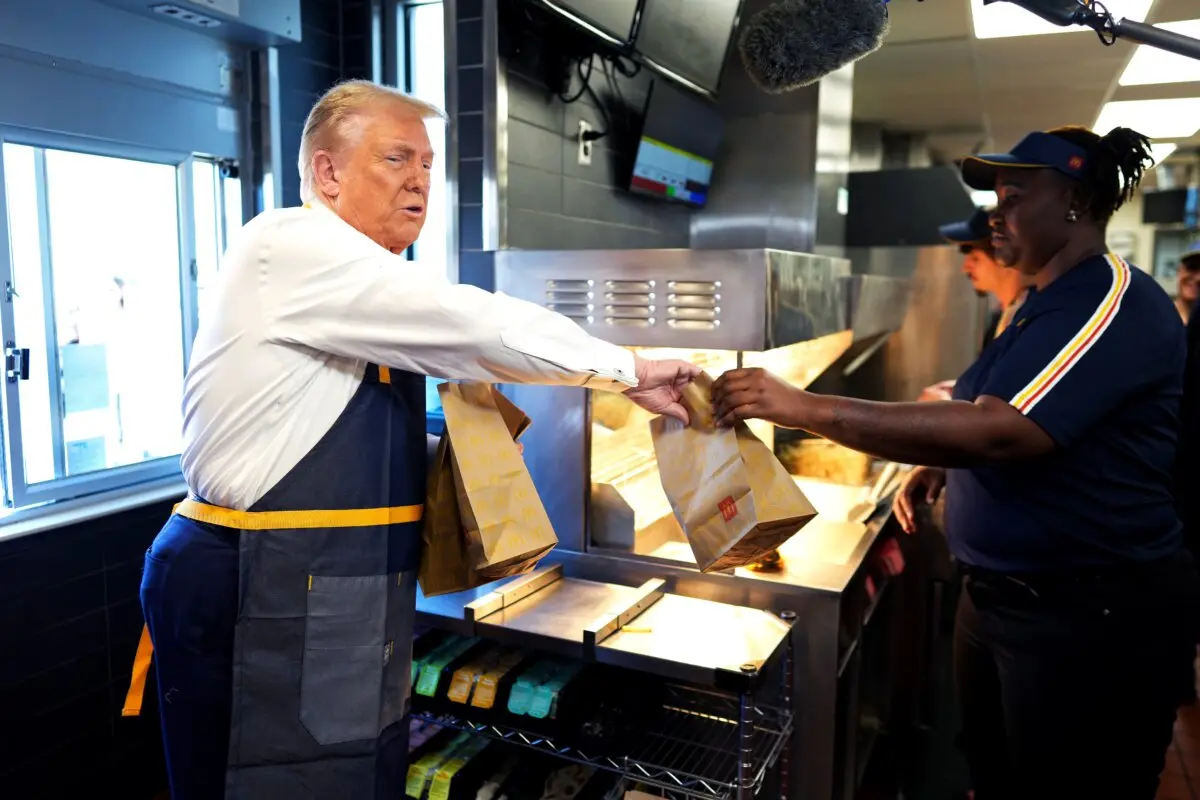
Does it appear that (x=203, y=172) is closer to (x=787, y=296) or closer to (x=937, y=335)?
(x=787, y=296)

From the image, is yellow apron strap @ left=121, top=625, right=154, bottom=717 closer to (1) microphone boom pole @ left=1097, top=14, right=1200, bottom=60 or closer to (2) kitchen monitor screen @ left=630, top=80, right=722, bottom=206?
(1) microphone boom pole @ left=1097, top=14, right=1200, bottom=60

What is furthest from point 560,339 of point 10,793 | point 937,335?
point 937,335

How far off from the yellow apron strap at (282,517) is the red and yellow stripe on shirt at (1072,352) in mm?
1202

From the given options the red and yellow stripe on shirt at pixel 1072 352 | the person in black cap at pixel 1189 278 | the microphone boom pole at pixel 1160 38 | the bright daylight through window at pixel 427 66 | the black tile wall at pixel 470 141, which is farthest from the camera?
the person in black cap at pixel 1189 278

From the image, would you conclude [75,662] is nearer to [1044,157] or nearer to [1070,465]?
[1070,465]

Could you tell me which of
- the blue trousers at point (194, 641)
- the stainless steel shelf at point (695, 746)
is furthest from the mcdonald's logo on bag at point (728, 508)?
the blue trousers at point (194, 641)

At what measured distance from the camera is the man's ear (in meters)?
1.56

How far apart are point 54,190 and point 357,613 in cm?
183

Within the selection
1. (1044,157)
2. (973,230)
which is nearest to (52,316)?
(1044,157)

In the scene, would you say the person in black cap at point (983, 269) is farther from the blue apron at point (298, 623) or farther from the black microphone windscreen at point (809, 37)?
the blue apron at point (298, 623)

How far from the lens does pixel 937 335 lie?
4.82 meters

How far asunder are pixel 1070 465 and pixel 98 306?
2.67m

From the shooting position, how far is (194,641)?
5.00 ft

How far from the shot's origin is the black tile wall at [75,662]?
244 centimetres
